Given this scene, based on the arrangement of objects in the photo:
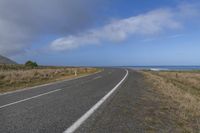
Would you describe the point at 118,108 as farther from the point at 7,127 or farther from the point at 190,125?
the point at 7,127

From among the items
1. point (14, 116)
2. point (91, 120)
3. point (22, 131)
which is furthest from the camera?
point (14, 116)

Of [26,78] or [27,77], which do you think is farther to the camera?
[27,77]

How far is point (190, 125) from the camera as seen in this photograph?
20.1ft

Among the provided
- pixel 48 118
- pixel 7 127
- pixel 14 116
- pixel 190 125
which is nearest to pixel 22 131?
pixel 7 127

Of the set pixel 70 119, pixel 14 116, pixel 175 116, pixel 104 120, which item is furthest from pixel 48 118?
pixel 175 116

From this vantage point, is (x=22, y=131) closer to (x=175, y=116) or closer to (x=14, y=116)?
(x=14, y=116)

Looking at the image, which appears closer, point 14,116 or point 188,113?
point 14,116

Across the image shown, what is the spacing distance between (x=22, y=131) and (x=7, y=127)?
23.5 inches

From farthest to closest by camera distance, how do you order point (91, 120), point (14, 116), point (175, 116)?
1. point (175, 116)
2. point (14, 116)
3. point (91, 120)

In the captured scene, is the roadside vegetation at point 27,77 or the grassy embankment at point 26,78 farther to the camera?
the roadside vegetation at point 27,77

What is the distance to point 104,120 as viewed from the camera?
612 cm

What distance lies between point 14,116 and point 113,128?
2.99 meters

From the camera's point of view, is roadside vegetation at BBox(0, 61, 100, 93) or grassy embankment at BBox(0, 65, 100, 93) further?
roadside vegetation at BBox(0, 61, 100, 93)

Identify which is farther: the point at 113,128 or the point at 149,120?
the point at 149,120
